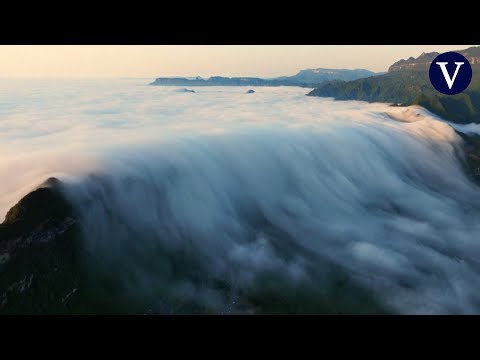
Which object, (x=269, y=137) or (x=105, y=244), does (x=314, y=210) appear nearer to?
(x=269, y=137)

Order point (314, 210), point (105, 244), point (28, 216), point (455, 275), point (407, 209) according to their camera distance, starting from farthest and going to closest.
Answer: point (407, 209), point (314, 210), point (455, 275), point (105, 244), point (28, 216)

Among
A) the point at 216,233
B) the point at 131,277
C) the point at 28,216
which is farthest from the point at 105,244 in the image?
the point at 216,233

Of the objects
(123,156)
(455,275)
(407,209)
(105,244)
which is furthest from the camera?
(407,209)

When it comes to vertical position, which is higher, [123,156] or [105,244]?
[123,156]

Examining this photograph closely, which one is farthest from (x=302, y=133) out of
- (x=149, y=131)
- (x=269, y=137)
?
(x=149, y=131)

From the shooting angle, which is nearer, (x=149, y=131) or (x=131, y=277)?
(x=131, y=277)

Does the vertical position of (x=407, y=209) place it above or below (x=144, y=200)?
below

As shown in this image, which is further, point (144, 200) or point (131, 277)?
point (144, 200)

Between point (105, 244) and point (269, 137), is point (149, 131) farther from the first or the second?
point (105, 244)

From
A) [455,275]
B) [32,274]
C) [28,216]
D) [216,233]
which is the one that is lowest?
[455,275]
